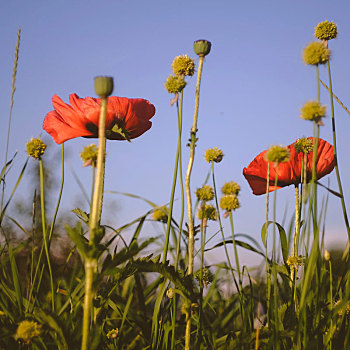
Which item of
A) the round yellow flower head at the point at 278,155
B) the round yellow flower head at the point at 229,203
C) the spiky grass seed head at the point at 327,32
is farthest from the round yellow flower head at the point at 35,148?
the spiky grass seed head at the point at 327,32

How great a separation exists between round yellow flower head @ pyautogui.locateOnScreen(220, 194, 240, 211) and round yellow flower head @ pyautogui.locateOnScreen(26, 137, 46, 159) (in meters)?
0.63

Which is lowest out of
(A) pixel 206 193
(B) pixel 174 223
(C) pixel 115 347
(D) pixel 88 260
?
(C) pixel 115 347

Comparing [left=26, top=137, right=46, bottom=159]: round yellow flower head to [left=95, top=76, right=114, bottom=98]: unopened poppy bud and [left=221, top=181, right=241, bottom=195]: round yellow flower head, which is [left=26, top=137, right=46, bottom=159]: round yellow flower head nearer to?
[left=221, top=181, right=241, bottom=195]: round yellow flower head

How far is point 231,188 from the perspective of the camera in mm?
1658

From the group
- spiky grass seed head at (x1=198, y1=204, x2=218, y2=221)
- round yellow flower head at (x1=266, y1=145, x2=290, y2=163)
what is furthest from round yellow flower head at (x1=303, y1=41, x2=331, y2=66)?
spiky grass seed head at (x1=198, y1=204, x2=218, y2=221)

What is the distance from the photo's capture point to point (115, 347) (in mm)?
1538

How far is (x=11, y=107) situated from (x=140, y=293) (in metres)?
0.84

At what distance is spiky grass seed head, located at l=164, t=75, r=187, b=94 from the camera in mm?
1478

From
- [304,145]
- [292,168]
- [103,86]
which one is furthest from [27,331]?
[292,168]

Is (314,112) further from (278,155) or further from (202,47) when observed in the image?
(202,47)

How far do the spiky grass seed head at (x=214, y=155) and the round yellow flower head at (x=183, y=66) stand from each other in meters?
0.32

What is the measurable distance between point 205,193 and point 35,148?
59cm

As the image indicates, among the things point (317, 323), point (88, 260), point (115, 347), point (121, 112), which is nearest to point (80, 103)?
point (121, 112)

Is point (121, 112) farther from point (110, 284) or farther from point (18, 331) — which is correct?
point (18, 331)
